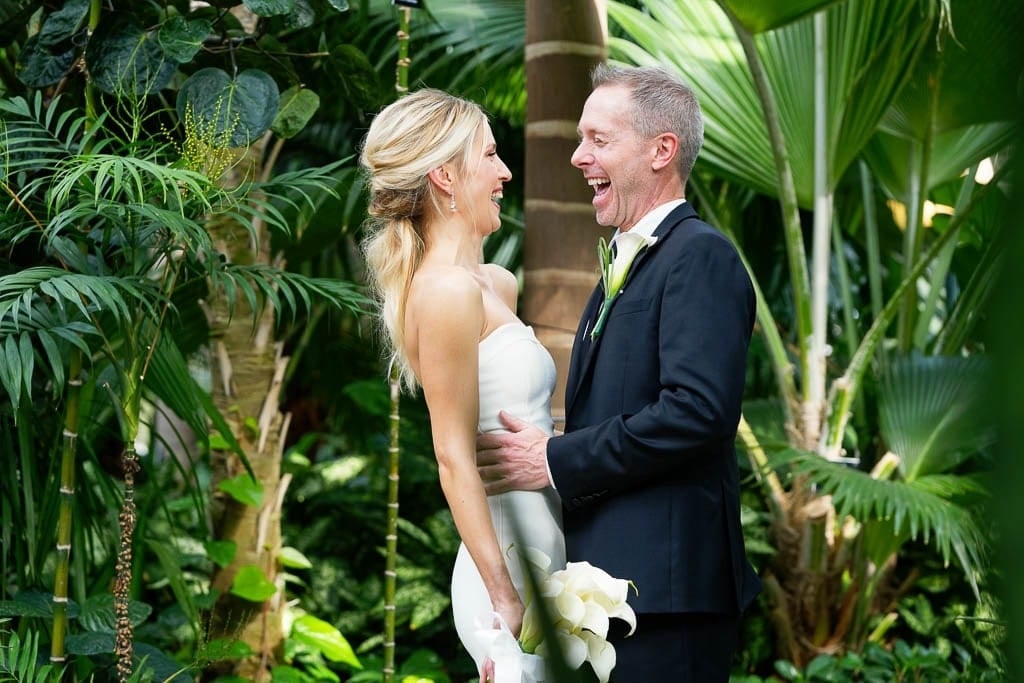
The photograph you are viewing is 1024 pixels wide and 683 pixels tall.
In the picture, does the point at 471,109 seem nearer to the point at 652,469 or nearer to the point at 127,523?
the point at 652,469

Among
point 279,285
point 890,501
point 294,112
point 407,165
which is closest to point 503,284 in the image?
point 407,165

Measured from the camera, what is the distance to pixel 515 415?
218 centimetres

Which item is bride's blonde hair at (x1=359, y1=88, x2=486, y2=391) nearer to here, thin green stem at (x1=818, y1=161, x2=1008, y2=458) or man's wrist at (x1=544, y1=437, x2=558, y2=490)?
man's wrist at (x1=544, y1=437, x2=558, y2=490)

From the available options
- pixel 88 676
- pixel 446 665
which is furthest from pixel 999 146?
pixel 446 665

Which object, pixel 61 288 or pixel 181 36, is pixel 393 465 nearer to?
pixel 61 288

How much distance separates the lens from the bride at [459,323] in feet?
6.62

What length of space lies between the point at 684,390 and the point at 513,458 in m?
0.42

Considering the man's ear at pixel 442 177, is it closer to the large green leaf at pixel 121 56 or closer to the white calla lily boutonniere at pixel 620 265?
the white calla lily boutonniere at pixel 620 265

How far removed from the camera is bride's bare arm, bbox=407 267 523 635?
200 cm

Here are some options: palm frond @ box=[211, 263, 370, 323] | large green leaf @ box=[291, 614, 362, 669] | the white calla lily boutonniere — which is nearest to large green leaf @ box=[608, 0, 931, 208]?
palm frond @ box=[211, 263, 370, 323]

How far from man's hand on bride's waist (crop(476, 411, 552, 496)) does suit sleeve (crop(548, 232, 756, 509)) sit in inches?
4.5

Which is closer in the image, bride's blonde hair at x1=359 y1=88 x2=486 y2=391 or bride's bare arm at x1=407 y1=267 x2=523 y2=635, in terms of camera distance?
bride's bare arm at x1=407 y1=267 x2=523 y2=635

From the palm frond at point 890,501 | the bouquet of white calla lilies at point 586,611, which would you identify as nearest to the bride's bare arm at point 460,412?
the bouquet of white calla lilies at point 586,611

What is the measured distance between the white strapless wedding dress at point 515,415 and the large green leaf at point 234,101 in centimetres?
112
